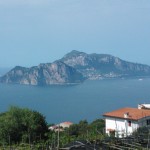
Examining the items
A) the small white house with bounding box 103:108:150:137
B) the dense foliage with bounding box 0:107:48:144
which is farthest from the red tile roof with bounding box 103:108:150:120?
the dense foliage with bounding box 0:107:48:144

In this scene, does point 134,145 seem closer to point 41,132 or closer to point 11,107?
point 41,132

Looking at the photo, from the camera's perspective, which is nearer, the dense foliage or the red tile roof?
the dense foliage

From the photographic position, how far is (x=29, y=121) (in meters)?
21.8

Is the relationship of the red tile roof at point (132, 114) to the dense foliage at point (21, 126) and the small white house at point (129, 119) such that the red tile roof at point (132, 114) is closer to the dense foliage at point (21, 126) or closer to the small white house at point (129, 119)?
the small white house at point (129, 119)

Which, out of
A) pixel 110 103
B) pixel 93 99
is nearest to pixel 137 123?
pixel 110 103

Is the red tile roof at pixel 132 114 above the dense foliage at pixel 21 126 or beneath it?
above

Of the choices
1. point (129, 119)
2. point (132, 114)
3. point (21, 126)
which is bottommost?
point (21, 126)

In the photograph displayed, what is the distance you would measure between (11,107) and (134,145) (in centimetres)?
1472

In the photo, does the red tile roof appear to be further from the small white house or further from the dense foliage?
the dense foliage

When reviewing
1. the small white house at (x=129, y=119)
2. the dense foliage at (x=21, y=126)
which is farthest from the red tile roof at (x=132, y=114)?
the dense foliage at (x=21, y=126)

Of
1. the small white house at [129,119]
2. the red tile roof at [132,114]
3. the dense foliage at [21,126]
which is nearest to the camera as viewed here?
the dense foliage at [21,126]

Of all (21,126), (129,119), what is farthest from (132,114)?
(21,126)

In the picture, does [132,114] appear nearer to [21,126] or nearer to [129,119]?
[129,119]

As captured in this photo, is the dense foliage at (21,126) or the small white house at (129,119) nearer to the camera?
the dense foliage at (21,126)
